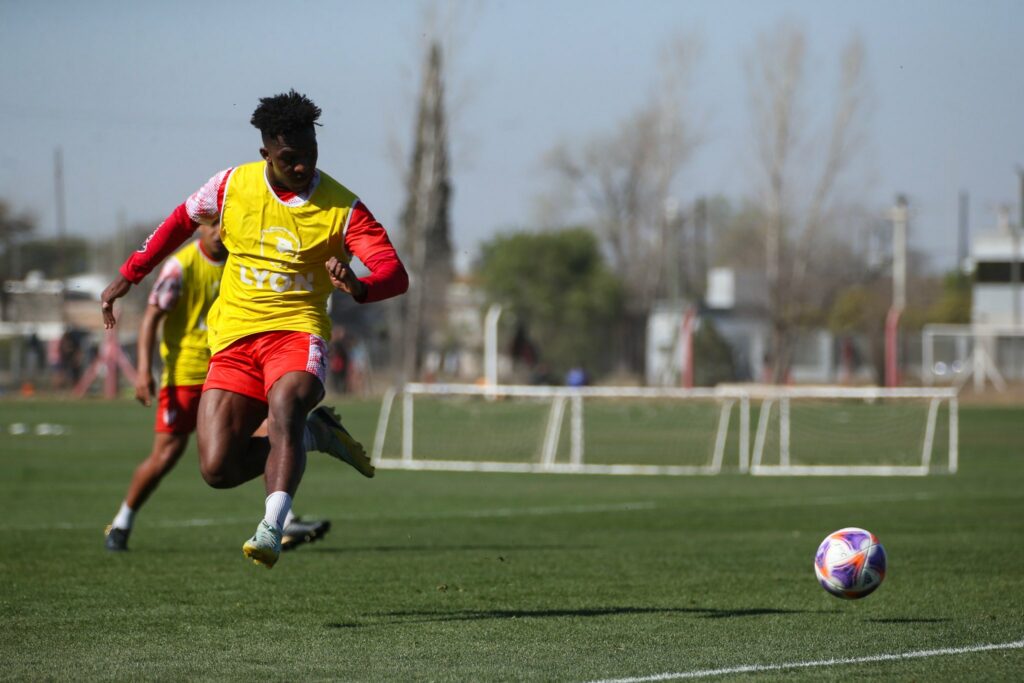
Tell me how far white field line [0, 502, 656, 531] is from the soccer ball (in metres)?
6.63

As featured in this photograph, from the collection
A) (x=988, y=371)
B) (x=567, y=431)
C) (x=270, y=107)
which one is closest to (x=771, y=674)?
(x=270, y=107)

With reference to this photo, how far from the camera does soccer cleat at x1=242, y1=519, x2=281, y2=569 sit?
6.47 meters

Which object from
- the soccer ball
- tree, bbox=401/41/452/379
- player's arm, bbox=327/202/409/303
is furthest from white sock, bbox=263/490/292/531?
tree, bbox=401/41/452/379

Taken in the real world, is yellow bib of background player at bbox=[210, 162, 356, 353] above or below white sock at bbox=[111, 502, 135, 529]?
above

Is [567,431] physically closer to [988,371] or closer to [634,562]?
[634,562]

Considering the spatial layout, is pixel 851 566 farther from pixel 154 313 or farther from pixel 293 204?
pixel 154 313

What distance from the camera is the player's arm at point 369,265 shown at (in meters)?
6.45

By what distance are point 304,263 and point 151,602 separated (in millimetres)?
1958

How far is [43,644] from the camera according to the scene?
6.28 meters

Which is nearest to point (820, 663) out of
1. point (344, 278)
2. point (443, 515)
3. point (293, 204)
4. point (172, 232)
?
point (344, 278)

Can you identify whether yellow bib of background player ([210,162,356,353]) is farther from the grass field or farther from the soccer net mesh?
the soccer net mesh

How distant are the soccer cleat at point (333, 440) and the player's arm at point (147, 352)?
277 centimetres

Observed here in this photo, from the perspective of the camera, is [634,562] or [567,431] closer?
[634,562]

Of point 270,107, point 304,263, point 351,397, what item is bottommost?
point 351,397
